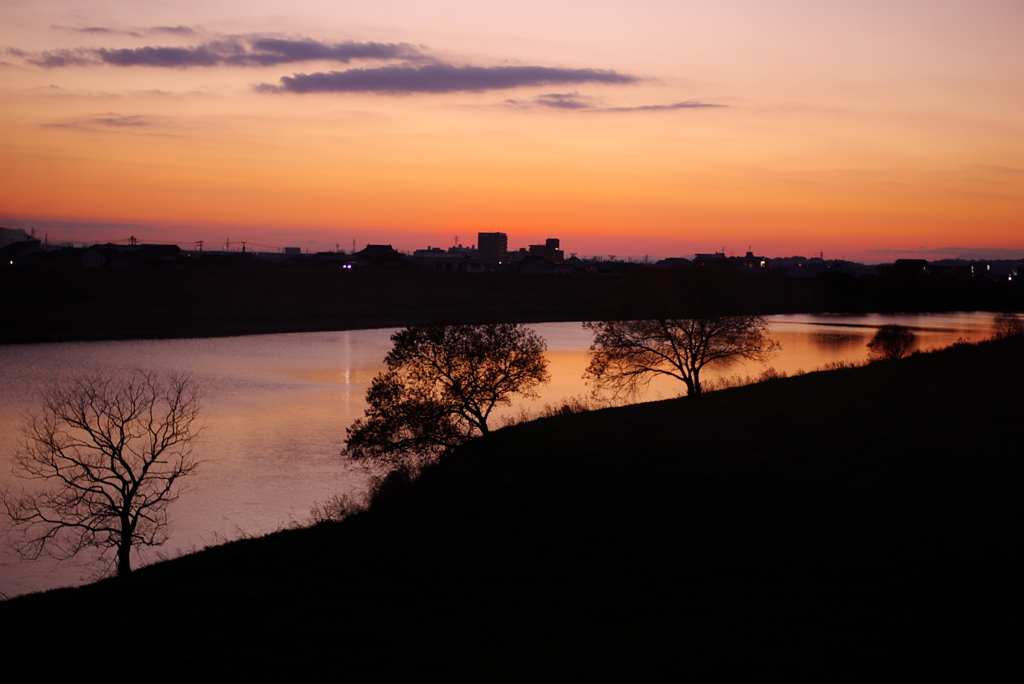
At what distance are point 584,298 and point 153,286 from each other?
178 ft

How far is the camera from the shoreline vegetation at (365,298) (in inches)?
2235

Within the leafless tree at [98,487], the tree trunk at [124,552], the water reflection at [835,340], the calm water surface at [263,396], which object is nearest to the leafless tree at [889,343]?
the calm water surface at [263,396]

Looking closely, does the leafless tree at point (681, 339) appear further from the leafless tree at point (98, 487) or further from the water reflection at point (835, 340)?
the water reflection at point (835, 340)

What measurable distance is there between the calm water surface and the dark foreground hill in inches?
205

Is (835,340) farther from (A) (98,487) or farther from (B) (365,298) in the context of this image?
(A) (98,487)

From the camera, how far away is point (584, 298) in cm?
10794

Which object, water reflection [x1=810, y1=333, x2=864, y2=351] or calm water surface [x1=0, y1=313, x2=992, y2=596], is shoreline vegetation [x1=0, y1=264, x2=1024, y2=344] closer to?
calm water surface [x1=0, y1=313, x2=992, y2=596]

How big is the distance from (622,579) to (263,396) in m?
30.7

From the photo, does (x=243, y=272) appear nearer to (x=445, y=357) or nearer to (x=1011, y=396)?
(x=445, y=357)

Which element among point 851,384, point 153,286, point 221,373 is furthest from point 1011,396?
point 153,286

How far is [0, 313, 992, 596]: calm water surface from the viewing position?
20906 mm

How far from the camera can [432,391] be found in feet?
86.0

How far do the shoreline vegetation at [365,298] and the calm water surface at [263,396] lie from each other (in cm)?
596

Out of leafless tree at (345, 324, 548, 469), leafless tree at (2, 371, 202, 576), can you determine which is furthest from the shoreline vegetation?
leafless tree at (2, 371, 202, 576)
